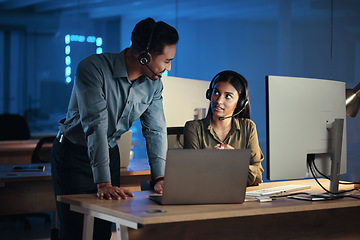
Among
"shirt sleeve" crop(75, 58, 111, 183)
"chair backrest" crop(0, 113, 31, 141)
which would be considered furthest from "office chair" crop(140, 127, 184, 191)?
"chair backrest" crop(0, 113, 31, 141)

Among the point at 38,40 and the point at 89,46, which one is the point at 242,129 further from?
the point at 38,40

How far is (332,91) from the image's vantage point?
6.21ft

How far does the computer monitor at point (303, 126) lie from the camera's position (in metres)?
1.72

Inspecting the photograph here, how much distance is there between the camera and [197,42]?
5180 mm

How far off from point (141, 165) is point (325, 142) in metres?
1.61

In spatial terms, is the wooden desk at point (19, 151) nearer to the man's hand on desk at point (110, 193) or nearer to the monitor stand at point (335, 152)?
the man's hand on desk at point (110, 193)

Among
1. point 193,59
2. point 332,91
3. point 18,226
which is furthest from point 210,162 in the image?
point 193,59

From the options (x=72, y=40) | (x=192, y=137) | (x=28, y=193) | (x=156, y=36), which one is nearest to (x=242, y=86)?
(x=192, y=137)

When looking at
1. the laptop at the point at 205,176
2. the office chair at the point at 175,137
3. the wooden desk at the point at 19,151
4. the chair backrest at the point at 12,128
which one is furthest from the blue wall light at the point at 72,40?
the laptop at the point at 205,176

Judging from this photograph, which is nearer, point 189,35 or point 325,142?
point 325,142

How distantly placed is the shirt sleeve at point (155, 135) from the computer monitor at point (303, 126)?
0.50 metres

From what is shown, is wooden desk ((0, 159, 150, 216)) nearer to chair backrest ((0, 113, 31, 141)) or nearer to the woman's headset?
the woman's headset

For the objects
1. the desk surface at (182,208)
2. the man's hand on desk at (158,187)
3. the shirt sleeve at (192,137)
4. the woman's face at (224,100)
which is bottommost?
the desk surface at (182,208)

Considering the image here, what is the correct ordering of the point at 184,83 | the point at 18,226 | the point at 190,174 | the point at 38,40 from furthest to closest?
A: the point at 38,40
the point at 18,226
the point at 184,83
the point at 190,174
